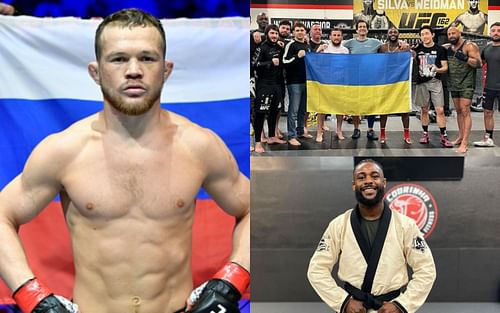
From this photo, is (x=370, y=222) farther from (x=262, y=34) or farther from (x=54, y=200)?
(x=54, y=200)

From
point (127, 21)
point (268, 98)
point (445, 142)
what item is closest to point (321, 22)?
point (268, 98)

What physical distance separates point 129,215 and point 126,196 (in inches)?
2.1

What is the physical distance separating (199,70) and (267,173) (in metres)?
2.19

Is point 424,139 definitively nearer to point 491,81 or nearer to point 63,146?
point 491,81

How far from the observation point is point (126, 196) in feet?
4.96

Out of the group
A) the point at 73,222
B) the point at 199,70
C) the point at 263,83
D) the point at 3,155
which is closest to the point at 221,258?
the point at 73,222

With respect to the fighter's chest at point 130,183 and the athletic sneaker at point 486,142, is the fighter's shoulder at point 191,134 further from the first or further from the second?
the athletic sneaker at point 486,142

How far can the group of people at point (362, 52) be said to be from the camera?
11.8ft

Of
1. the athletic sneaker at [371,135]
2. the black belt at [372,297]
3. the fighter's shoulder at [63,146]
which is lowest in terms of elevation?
the black belt at [372,297]

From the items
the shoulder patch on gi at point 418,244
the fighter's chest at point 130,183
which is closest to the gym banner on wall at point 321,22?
the shoulder patch on gi at point 418,244

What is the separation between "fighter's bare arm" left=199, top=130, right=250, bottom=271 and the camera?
159cm

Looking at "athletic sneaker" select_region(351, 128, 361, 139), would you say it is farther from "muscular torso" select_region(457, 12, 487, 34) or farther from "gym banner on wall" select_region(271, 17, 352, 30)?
"muscular torso" select_region(457, 12, 487, 34)

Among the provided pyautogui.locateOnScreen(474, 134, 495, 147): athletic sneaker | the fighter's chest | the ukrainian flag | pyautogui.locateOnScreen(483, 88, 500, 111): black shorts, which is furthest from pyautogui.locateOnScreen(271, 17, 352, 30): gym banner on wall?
the fighter's chest

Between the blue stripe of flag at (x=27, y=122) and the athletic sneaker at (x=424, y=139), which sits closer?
the blue stripe of flag at (x=27, y=122)
